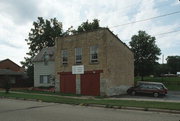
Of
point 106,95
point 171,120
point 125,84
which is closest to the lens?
point 171,120

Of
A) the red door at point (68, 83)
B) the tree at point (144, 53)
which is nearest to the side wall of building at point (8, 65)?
the tree at point (144, 53)

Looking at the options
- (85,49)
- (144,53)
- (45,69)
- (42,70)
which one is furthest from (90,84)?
(144,53)

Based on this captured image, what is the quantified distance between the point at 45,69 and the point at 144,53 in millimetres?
25796

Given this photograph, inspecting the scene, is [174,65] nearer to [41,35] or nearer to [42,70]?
[41,35]

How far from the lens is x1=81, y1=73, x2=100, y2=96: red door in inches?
1034

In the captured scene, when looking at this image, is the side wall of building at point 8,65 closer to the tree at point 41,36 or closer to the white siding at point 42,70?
the tree at point 41,36

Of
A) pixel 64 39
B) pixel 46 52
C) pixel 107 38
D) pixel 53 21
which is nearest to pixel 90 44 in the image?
pixel 107 38

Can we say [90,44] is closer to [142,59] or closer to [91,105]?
[91,105]

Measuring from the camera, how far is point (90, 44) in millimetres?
27391

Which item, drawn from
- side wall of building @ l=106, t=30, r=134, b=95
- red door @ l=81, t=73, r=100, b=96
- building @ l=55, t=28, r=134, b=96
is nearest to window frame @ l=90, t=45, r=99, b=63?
building @ l=55, t=28, r=134, b=96

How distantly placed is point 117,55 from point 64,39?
706cm

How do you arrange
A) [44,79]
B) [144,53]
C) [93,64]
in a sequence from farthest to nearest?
1. [144,53]
2. [44,79]
3. [93,64]

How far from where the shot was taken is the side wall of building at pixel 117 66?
1030 inches

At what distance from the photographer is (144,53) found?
183ft
